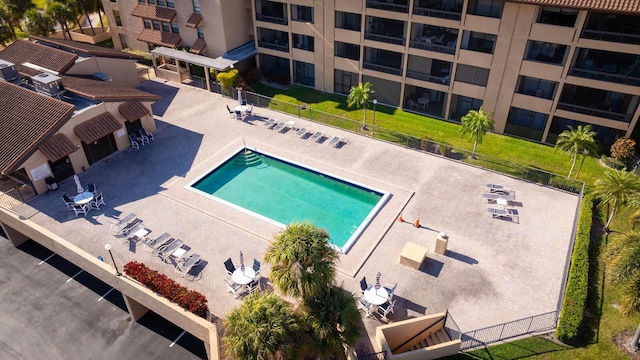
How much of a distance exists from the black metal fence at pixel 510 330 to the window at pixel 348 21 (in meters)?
30.0

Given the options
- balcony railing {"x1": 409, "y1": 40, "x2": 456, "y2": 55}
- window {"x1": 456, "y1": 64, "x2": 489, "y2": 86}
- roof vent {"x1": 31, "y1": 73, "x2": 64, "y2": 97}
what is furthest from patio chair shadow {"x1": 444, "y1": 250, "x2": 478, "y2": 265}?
roof vent {"x1": 31, "y1": 73, "x2": 64, "y2": 97}

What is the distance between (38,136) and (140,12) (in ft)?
81.5

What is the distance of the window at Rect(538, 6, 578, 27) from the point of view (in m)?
31.9

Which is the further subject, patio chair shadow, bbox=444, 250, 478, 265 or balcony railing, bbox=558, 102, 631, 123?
balcony railing, bbox=558, 102, 631, 123

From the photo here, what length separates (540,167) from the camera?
34188mm

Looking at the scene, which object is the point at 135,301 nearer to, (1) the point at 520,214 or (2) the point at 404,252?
(2) the point at 404,252

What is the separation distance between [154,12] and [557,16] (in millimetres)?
39801

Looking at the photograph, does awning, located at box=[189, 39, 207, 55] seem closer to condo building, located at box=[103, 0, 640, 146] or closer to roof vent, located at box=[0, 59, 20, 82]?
condo building, located at box=[103, 0, 640, 146]

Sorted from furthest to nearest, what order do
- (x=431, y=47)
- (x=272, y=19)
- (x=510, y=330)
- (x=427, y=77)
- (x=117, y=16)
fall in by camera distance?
(x=117, y=16)
(x=272, y=19)
(x=427, y=77)
(x=431, y=47)
(x=510, y=330)

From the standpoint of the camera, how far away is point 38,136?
29.7 metres

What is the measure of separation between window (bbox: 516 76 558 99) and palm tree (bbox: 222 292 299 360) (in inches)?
1132

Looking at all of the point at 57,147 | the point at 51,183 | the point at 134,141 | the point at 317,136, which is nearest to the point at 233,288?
the point at 51,183

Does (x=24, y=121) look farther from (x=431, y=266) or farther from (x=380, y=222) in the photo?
(x=431, y=266)

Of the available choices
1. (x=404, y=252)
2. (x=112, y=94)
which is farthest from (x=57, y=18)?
(x=404, y=252)
